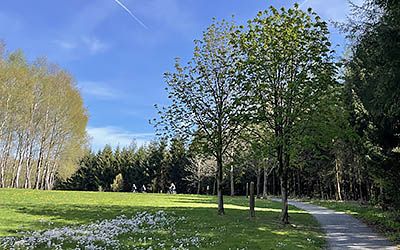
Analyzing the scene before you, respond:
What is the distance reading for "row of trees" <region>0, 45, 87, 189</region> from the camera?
1620 inches

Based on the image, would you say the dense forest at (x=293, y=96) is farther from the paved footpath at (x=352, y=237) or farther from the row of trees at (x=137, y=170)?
the row of trees at (x=137, y=170)

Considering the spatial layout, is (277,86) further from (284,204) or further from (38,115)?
(38,115)

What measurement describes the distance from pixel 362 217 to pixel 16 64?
1553 inches

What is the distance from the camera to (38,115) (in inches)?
1770

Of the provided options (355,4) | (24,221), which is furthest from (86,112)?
(355,4)

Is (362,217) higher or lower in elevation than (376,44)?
lower

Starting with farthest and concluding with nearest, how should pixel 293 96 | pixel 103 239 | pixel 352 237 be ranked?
pixel 293 96 → pixel 352 237 → pixel 103 239

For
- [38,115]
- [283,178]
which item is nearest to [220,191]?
[283,178]

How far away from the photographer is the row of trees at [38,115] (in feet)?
135

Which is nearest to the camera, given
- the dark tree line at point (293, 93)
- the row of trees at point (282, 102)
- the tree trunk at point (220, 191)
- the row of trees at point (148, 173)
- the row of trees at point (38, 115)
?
the dark tree line at point (293, 93)

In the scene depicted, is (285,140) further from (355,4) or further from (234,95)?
(355,4)

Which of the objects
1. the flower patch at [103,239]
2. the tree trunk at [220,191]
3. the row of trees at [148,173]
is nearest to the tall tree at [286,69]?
the tree trunk at [220,191]

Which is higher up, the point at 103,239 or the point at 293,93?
the point at 293,93

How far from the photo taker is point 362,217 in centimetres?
1948
